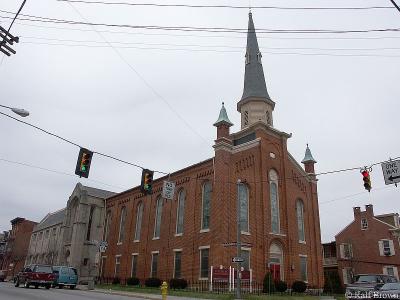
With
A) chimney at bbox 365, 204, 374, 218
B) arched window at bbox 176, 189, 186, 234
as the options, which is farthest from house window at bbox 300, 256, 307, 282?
chimney at bbox 365, 204, 374, 218

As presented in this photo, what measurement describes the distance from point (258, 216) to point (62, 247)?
28908 millimetres

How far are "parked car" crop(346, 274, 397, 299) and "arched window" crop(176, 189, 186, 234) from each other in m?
18.5

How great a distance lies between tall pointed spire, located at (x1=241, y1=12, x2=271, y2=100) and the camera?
40344 mm

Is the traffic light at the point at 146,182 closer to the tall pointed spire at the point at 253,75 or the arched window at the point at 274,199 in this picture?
the arched window at the point at 274,199

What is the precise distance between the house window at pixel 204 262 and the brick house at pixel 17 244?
55201 millimetres

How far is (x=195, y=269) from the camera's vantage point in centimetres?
3153

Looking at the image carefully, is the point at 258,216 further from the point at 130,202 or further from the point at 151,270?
the point at 130,202

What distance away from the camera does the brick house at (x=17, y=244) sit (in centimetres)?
7619

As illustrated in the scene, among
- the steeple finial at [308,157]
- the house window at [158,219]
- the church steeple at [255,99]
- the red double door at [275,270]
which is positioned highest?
the church steeple at [255,99]

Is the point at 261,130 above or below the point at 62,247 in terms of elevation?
above

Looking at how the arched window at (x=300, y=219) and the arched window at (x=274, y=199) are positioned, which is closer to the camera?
the arched window at (x=274, y=199)

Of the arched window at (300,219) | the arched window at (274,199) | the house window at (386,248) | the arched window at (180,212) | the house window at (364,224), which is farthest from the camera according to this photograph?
the house window at (364,224)

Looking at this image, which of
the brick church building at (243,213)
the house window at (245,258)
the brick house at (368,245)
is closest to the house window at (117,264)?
the brick church building at (243,213)

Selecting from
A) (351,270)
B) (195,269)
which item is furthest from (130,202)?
(351,270)
